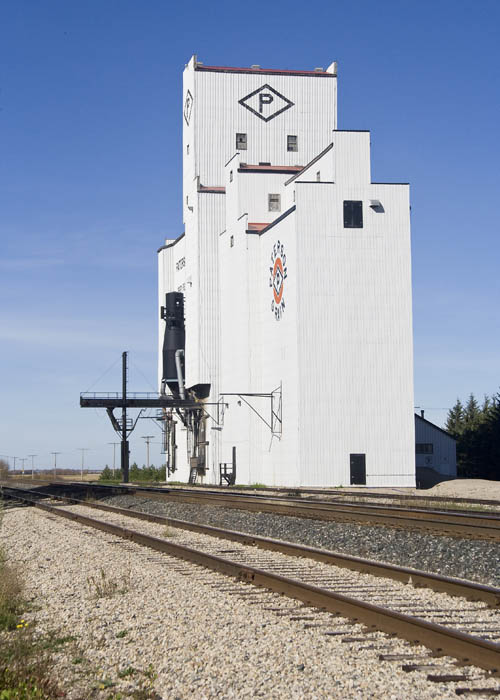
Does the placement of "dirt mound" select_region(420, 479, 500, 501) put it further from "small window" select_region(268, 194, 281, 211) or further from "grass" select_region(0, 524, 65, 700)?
"grass" select_region(0, 524, 65, 700)

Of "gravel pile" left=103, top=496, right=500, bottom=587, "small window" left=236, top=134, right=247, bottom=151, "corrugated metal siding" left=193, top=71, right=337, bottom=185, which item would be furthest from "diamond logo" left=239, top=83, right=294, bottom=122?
"gravel pile" left=103, top=496, right=500, bottom=587

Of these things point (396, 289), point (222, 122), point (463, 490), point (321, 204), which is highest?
point (222, 122)

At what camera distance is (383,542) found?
15.4 m

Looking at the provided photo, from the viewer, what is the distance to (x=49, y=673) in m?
6.52

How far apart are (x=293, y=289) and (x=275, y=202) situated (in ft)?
46.0

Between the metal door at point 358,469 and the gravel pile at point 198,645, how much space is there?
3231 centimetres

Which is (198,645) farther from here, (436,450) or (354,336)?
(436,450)

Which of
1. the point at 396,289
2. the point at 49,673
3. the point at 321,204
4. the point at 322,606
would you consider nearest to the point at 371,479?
the point at 396,289

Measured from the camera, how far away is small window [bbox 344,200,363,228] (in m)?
46.1

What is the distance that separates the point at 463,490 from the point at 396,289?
39.2 feet

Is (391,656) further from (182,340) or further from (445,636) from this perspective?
(182,340)

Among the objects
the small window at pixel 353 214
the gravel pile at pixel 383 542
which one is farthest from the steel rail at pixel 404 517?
the small window at pixel 353 214

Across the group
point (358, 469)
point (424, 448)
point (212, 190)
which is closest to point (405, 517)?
point (358, 469)

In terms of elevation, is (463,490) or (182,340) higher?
(182,340)
